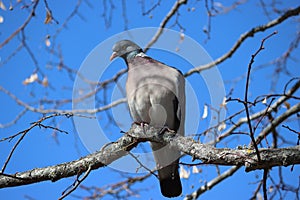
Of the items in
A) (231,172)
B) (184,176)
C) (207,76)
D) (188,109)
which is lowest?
(184,176)

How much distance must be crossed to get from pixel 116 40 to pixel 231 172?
1.60 meters

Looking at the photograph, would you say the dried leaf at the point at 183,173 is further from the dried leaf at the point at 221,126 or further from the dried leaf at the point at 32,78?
the dried leaf at the point at 32,78

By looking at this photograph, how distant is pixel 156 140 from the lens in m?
2.67

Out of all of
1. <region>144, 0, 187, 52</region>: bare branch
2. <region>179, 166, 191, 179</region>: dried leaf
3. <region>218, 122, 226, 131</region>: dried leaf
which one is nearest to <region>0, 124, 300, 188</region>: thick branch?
<region>179, 166, 191, 179</region>: dried leaf

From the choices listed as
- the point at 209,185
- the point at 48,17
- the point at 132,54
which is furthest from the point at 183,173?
the point at 48,17

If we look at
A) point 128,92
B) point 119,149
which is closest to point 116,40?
point 128,92

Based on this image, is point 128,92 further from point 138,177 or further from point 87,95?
point 87,95

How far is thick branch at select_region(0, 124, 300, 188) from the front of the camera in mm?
2090

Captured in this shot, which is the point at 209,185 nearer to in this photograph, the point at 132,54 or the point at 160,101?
the point at 160,101

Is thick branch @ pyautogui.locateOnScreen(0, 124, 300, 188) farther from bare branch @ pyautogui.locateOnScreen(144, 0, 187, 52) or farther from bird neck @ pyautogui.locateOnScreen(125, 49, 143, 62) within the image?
bare branch @ pyautogui.locateOnScreen(144, 0, 187, 52)

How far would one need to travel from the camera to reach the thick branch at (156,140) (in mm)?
2090

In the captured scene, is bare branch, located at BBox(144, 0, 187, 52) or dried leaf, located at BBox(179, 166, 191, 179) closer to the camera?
dried leaf, located at BBox(179, 166, 191, 179)

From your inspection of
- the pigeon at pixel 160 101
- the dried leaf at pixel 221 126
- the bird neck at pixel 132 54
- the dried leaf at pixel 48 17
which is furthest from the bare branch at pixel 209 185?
the dried leaf at pixel 48 17

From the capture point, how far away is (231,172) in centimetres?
400
